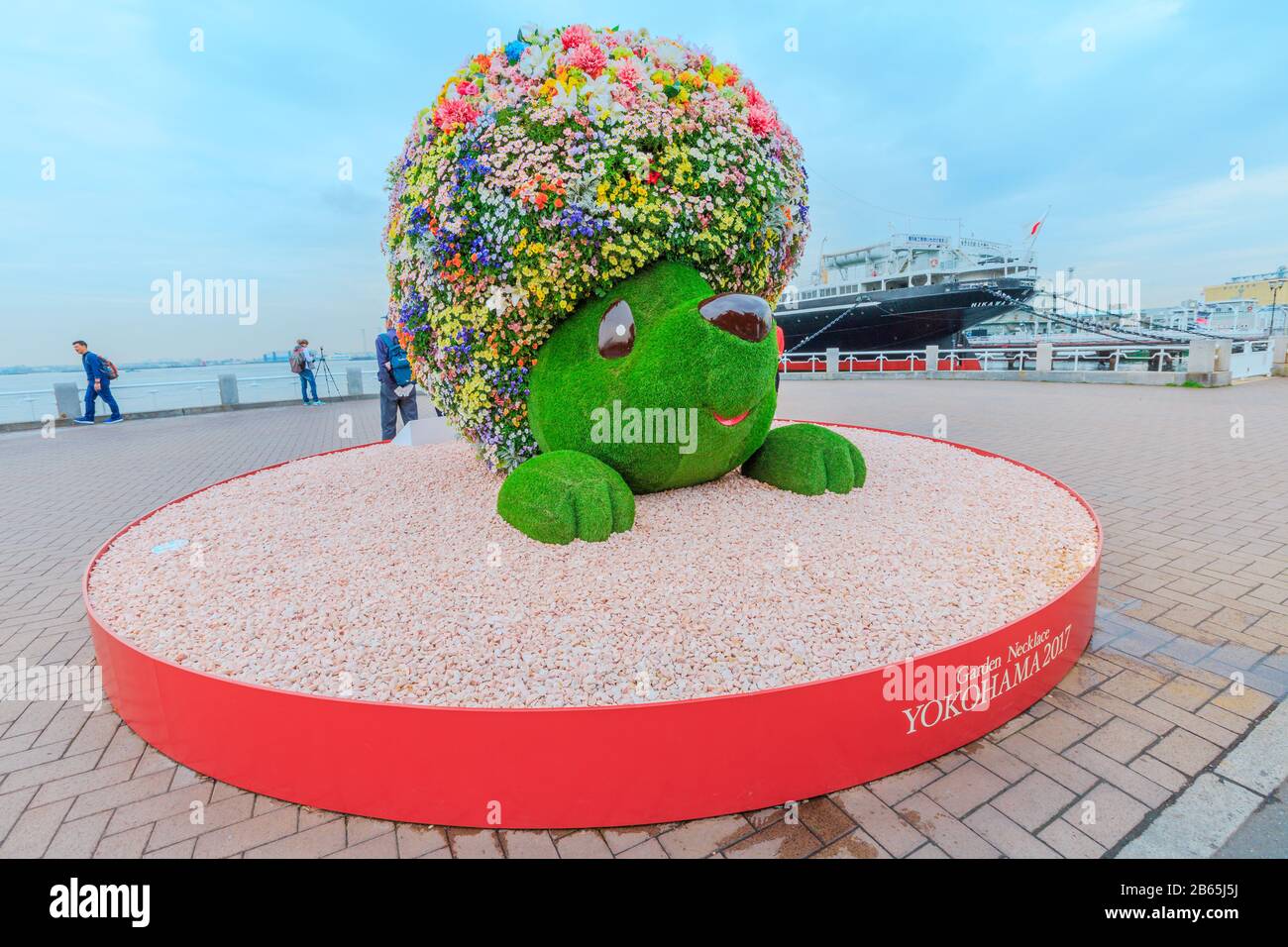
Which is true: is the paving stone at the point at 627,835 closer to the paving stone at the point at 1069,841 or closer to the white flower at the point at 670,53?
the paving stone at the point at 1069,841

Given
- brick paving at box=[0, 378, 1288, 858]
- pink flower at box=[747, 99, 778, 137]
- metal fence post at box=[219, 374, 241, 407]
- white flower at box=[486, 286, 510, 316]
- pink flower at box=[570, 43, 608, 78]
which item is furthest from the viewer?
metal fence post at box=[219, 374, 241, 407]

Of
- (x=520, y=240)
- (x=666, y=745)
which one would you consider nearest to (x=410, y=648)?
(x=666, y=745)

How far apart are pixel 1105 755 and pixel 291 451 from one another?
1144cm

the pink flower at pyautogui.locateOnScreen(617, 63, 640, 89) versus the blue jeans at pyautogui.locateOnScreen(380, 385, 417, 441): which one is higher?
the pink flower at pyautogui.locateOnScreen(617, 63, 640, 89)

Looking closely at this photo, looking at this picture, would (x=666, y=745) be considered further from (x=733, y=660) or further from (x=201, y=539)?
(x=201, y=539)

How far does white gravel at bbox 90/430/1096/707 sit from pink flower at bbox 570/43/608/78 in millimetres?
2872

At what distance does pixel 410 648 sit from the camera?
3.16 metres

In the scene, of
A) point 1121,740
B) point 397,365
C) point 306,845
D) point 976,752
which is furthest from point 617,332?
point 397,365

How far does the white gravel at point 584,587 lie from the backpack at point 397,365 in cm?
363

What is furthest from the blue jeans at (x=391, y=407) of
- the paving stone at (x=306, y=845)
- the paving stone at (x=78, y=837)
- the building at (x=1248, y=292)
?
the building at (x=1248, y=292)

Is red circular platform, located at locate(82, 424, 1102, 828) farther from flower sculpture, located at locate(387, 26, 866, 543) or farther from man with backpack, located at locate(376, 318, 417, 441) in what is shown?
man with backpack, located at locate(376, 318, 417, 441)

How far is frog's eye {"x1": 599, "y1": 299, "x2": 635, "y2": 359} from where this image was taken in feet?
14.3

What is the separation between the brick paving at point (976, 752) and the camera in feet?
8.19

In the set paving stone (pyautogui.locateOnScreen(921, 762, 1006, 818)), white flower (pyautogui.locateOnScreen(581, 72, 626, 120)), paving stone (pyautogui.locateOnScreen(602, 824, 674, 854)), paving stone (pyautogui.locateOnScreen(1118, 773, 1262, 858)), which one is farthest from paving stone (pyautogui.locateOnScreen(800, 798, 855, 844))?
white flower (pyautogui.locateOnScreen(581, 72, 626, 120))
